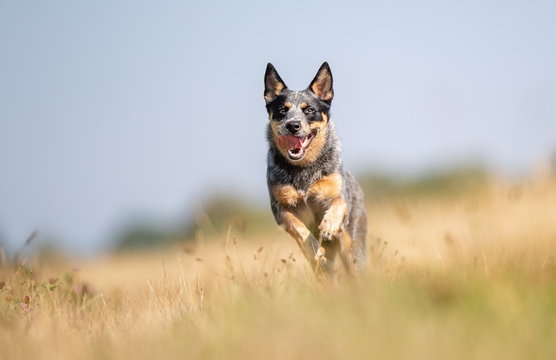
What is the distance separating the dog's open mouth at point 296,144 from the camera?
5.59m

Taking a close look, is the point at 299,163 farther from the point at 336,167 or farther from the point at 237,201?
the point at 237,201

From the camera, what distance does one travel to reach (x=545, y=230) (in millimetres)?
5035

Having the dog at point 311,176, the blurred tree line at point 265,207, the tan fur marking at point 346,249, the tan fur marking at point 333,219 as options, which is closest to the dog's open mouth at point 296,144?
the dog at point 311,176

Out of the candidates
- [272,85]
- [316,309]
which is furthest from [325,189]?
[316,309]

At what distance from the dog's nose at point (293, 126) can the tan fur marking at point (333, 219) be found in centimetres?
82

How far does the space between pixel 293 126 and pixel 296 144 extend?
0.25 meters

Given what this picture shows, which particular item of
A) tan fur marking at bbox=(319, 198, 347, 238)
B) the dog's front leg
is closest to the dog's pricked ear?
tan fur marking at bbox=(319, 198, 347, 238)

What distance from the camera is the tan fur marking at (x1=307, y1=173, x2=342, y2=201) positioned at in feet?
18.3

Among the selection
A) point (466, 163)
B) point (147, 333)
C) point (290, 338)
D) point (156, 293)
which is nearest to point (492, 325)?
point (290, 338)

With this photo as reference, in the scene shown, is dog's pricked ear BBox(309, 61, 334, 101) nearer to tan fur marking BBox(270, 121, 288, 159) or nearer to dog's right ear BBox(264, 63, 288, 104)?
dog's right ear BBox(264, 63, 288, 104)

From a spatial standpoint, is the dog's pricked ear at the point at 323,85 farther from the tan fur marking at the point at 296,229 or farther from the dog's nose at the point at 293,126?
the tan fur marking at the point at 296,229

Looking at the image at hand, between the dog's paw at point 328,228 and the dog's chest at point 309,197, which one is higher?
the dog's chest at point 309,197

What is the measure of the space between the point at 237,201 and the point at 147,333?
16380mm

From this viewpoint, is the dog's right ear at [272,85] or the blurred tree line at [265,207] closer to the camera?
the dog's right ear at [272,85]
